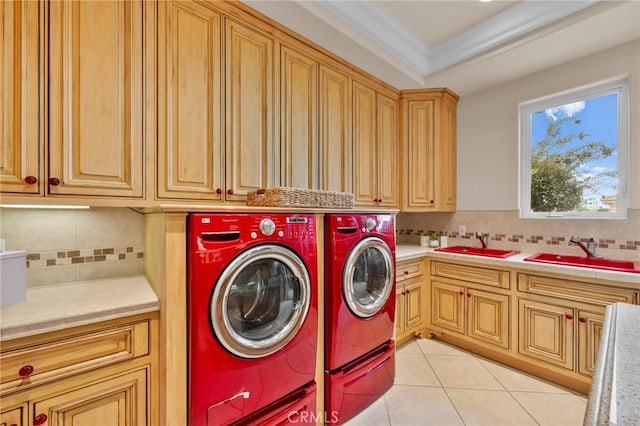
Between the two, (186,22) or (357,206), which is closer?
(186,22)

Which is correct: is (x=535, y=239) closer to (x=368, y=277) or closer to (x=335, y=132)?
(x=368, y=277)

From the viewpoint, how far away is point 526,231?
2.60 metres

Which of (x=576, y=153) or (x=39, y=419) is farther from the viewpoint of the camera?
(x=576, y=153)

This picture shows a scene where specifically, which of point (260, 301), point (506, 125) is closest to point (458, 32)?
point (506, 125)

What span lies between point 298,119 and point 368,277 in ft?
4.06

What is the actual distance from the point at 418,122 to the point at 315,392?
2586 millimetres

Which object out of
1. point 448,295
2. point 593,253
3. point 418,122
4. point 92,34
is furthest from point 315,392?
point 418,122

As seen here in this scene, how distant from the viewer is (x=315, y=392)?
1.54 metres

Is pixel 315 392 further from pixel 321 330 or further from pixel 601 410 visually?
pixel 601 410

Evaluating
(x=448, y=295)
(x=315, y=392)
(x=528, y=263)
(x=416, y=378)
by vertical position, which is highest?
(x=528, y=263)

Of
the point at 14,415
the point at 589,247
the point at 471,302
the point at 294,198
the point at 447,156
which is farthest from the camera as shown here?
the point at 447,156

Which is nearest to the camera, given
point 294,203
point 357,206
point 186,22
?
point 186,22

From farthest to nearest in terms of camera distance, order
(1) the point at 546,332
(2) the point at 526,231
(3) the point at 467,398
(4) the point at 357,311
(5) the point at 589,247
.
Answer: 1. (2) the point at 526,231
2. (5) the point at 589,247
3. (1) the point at 546,332
4. (3) the point at 467,398
5. (4) the point at 357,311

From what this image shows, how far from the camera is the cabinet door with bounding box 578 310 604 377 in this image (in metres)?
1.79
